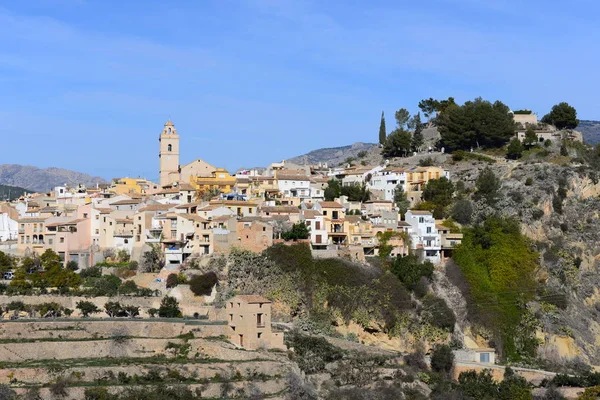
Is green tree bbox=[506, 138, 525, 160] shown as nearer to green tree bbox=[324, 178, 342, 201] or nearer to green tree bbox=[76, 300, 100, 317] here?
green tree bbox=[324, 178, 342, 201]

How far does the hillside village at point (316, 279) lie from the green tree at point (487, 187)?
0.13m

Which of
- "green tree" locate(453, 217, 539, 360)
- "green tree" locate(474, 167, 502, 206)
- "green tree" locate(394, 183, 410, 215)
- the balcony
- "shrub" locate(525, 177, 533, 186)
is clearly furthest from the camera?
"shrub" locate(525, 177, 533, 186)

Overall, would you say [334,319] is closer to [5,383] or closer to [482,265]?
[482,265]

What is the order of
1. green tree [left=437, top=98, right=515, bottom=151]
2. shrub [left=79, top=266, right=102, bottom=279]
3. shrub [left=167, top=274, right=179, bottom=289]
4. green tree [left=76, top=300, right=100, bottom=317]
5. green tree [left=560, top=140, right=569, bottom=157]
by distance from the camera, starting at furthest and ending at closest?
green tree [left=437, top=98, right=515, bottom=151] → green tree [left=560, top=140, right=569, bottom=157] → shrub [left=79, top=266, right=102, bottom=279] → shrub [left=167, top=274, right=179, bottom=289] → green tree [left=76, top=300, right=100, bottom=317]

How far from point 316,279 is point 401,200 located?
1571 cm

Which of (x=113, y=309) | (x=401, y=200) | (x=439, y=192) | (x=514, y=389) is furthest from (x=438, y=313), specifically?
(x=113, y=309)

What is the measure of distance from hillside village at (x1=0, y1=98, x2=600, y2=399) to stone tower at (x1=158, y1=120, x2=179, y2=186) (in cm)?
14

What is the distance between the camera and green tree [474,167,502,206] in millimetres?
64250

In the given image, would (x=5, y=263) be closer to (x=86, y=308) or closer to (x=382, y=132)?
(x=86, y=308)

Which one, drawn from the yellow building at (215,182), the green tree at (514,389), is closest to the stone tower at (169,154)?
the yellow building at (215,182)

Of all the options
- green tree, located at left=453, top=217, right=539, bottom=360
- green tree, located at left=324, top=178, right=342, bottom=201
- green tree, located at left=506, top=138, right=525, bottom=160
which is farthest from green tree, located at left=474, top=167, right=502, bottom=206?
green tree, located at left=324, top=178, right=342, bottom=201

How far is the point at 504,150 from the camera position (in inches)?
2960

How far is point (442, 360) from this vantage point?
46219 millimetres

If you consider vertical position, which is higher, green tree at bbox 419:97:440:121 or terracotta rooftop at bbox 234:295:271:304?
green tree at bbox 419:97:440:121
